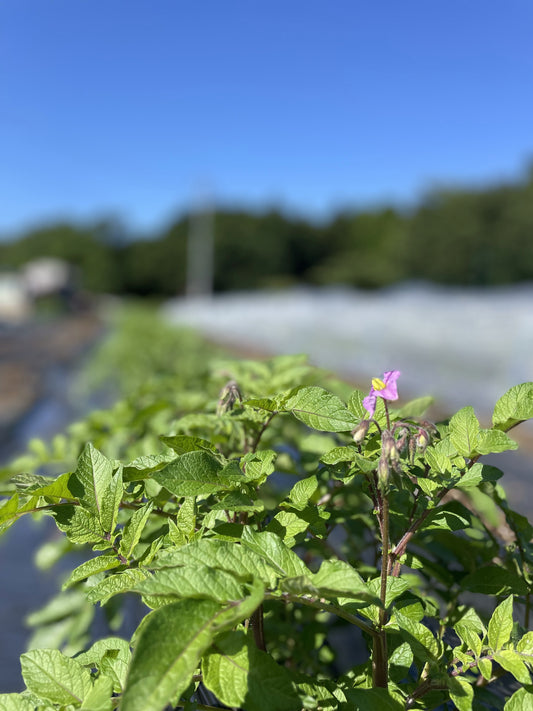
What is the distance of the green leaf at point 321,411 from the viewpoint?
68 centimetres

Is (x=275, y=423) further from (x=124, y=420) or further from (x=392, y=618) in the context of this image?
(x=392, y=618)

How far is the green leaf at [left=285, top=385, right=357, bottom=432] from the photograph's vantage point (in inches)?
26.9

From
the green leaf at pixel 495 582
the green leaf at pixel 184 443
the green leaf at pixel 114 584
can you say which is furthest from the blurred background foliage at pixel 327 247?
the green leaf at pixel 114 584

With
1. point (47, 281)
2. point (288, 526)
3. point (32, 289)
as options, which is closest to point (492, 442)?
point (288, 526)

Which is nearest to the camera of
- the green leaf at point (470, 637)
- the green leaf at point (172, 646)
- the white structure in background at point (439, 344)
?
the green leaf at point (172, 646)

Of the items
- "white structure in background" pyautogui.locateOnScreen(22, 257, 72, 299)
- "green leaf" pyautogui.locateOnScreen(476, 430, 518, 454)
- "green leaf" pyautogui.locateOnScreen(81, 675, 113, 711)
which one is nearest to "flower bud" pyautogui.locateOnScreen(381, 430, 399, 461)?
"green leaf" pyautogui.locateOnScreen(476, 430, 518, 454)

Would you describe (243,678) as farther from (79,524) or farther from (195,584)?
(79,524)

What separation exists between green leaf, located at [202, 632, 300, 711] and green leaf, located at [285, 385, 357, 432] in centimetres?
25

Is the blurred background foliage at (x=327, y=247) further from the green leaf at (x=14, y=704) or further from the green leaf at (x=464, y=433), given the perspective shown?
the green leaf at (x=14, y=704)

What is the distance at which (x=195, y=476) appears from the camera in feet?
2.16

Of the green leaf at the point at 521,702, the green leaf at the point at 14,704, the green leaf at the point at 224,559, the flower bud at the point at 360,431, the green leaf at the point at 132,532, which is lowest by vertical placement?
the green leaf at the point at 14,704

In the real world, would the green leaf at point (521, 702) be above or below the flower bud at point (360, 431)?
below

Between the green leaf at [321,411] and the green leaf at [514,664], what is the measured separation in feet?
0.99

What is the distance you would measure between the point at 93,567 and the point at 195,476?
175 mm
